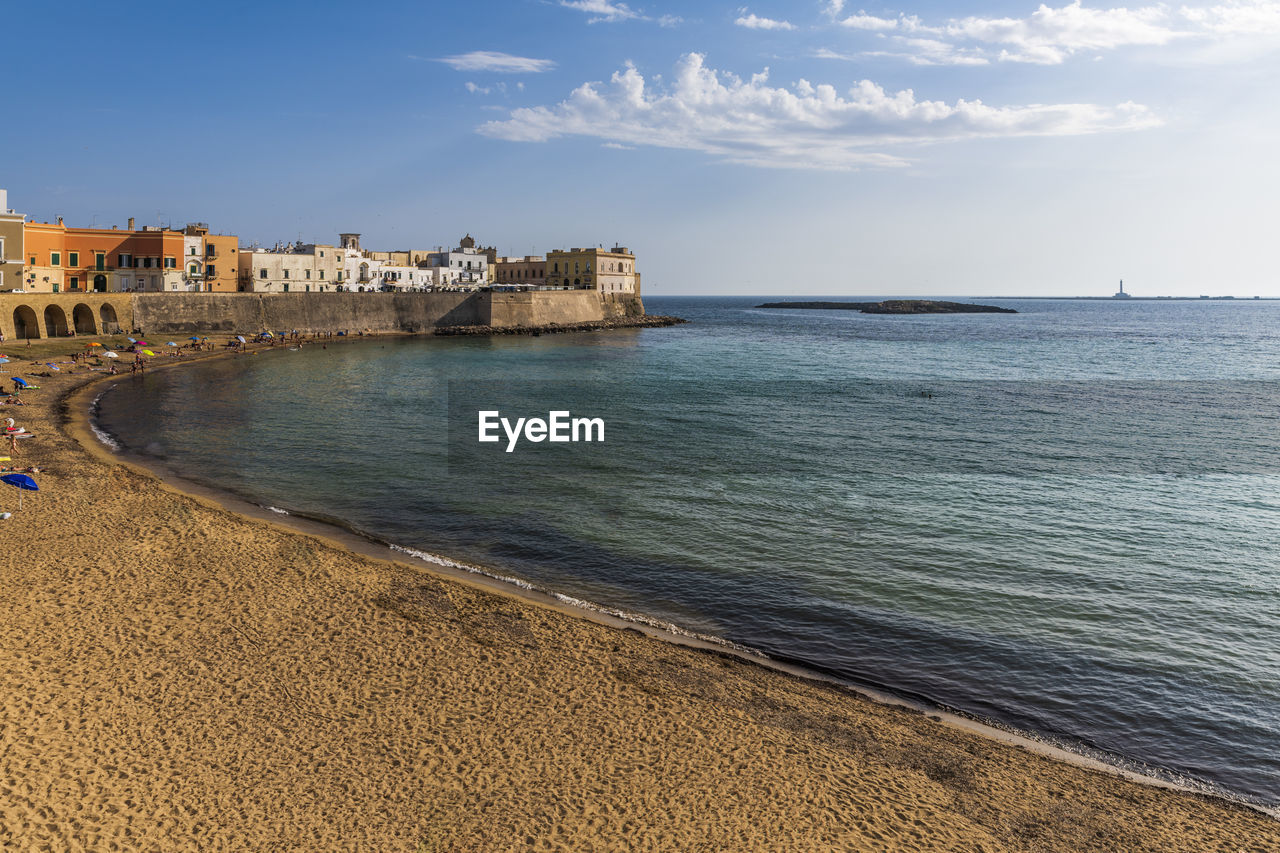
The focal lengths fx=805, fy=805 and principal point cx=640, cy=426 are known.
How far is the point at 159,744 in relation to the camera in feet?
31.5

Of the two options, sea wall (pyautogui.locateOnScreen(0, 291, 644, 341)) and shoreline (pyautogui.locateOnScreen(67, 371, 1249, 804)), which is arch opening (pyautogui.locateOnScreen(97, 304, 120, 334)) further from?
shoreline (pyautogui.locateOnScreen(67, 371, 1249, 804))

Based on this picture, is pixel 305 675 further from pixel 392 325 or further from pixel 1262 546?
pixel 392 325

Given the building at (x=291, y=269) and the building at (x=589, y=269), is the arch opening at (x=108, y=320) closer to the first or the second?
the building at (x=291, y=269)

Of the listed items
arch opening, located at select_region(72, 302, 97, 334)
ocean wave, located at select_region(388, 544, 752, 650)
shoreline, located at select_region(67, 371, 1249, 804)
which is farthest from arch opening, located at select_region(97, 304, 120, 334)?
ocean wave, located at select_region(388, 544, 752, 650)

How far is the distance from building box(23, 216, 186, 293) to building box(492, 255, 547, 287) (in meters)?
45.6

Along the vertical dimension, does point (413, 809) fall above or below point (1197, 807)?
above

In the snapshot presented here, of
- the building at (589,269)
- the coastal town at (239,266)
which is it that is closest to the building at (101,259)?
the coastal town at (239,266)

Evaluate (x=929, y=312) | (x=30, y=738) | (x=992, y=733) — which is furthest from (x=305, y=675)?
(x=929, y=312)

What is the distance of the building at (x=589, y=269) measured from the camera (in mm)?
101500

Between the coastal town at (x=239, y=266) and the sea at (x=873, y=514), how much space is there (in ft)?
55.1

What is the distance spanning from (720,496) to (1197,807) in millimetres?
14062

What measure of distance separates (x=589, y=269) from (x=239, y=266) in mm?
41686

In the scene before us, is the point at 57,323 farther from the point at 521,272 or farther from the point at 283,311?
the point at 521,272

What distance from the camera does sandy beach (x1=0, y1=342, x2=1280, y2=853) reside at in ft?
28.0
